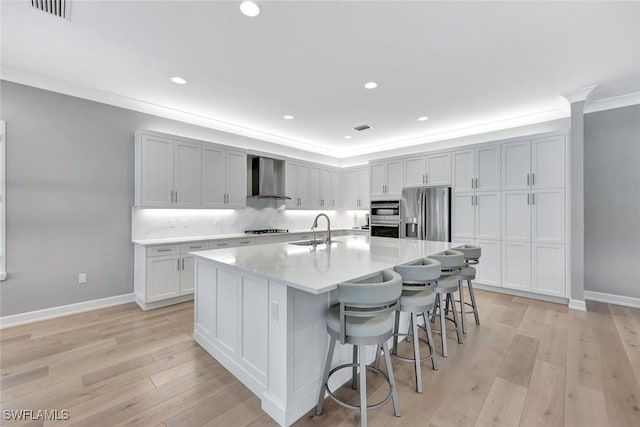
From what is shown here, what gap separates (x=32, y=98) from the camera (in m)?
3.21

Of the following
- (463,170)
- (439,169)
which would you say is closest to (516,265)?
(463,170)

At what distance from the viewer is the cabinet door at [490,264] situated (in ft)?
14.4

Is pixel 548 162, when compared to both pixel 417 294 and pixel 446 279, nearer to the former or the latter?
pixel 446 279

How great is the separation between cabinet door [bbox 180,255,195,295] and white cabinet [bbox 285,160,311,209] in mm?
2405

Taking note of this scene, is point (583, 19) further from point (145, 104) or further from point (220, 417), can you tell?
point (145, 104)

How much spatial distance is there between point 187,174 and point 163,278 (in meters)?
1.58

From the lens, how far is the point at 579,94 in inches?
140

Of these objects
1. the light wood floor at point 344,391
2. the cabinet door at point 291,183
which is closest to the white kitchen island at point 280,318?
the light wood floor at point 344,391

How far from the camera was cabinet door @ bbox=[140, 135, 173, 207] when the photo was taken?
3.82 metres

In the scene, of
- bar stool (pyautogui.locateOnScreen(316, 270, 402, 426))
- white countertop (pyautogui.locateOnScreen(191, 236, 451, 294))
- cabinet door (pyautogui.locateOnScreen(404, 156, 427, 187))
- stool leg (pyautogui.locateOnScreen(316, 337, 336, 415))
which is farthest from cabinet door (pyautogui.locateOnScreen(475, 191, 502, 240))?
stool leg (pyautogui.locateOnScreen(316, 337, 336, 415))

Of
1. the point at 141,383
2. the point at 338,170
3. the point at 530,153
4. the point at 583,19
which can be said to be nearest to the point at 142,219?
the point at 141,383

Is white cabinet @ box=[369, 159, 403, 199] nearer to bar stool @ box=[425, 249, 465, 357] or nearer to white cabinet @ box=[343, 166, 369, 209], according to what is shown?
white cabinet @ box=[343, 166, 369, 209]

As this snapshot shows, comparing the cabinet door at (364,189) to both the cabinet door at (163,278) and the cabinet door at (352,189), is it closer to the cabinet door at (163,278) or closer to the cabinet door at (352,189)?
the cabinet door at (352,189)

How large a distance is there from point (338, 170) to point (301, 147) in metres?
1.13
